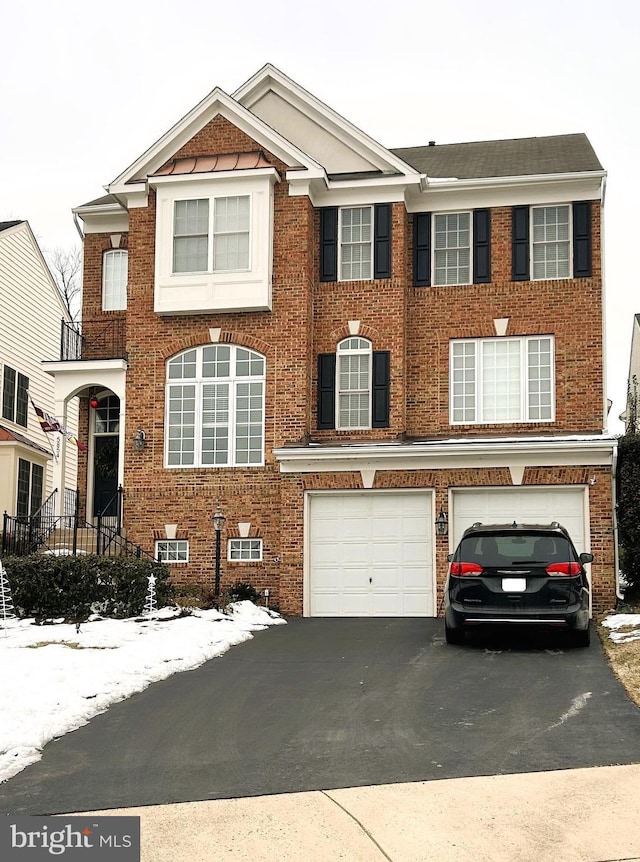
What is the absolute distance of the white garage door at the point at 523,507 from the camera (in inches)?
750

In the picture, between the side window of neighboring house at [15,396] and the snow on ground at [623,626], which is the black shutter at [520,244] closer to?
the snow on ground at [623,626]

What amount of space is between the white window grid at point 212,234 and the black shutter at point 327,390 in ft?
8.42

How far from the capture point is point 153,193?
22.4 m

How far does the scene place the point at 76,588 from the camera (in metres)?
17.2

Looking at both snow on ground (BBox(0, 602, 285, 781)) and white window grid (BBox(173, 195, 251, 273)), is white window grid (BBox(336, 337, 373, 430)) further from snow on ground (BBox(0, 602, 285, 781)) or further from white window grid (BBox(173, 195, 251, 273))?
snow on ground (BBox(0, 602, 285, 781))

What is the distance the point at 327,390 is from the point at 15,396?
1264 centimetres

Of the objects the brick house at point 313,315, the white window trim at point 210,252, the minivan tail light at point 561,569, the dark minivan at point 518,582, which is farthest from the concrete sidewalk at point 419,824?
the white window trim at point 210,252

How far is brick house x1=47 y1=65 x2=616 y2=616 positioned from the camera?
69.8ft

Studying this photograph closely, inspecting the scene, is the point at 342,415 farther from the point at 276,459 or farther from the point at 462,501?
the point at 462,501

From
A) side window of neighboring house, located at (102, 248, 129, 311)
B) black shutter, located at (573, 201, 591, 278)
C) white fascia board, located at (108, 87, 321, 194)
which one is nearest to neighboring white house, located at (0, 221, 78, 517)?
side window of neighboring house, located at (102, 248, 129, 311)

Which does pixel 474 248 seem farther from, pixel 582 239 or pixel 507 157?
pixel 507 157

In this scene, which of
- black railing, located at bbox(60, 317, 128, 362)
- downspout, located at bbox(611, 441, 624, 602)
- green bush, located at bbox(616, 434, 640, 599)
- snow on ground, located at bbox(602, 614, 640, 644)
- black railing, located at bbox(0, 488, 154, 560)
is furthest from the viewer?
black railing, located at bbox(60, 317, 128, 362)

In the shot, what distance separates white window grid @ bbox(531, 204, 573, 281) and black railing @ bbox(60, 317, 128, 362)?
29.9 feet

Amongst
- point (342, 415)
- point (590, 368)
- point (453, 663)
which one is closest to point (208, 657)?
point (453, 663)
